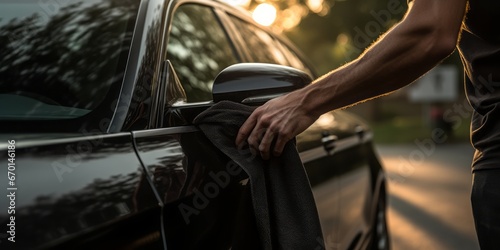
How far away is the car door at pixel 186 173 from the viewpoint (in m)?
1.64

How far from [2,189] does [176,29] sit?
1.35 m

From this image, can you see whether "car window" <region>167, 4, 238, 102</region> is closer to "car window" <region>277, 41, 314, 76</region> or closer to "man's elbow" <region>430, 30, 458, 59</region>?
"man's elbow" <region>430, 30, 458, 59</region>

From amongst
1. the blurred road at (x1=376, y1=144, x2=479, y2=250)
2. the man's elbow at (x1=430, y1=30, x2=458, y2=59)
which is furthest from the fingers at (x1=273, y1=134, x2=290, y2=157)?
the blurred road at (x1=376, y1=144, x2=479, y2=250)

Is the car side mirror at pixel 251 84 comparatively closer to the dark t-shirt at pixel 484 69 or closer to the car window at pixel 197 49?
the car window at pixel 197 49

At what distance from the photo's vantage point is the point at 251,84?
2.12 metres

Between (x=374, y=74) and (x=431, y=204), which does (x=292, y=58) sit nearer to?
(x=374, y=74)

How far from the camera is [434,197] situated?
876 centimetres

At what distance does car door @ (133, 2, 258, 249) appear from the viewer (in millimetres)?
1640

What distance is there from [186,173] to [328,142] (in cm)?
167

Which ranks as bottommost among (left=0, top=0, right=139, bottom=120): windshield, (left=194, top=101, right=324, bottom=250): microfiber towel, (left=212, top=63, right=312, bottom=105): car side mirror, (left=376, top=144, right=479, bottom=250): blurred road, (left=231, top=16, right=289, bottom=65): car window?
(left=376, top=144, right=479, bottom=250): blurred road

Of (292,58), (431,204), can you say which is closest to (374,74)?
(292,58)

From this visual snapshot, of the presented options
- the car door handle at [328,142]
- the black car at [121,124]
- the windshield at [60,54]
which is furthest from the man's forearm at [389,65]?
the car door handle at [328,142]

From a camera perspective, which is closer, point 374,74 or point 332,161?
point 374,74

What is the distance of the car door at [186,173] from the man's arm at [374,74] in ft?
0.46
